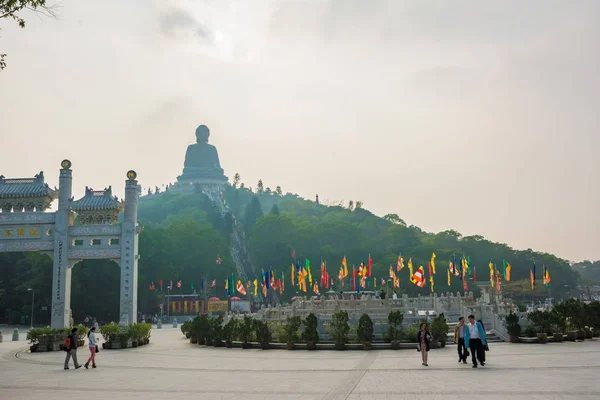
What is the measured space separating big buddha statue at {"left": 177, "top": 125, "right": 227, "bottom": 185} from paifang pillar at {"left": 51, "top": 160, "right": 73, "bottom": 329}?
134 metres

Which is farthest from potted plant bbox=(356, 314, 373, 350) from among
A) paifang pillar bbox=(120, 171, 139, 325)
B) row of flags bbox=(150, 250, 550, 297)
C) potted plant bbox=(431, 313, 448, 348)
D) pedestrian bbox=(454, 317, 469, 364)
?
paifang pillar bbox=(120, 171, 139, 325)

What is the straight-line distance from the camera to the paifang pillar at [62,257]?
42562 mm

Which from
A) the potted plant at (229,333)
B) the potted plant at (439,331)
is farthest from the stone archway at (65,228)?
the potted plant at (439,331)

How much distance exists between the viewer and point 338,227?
11456 cm

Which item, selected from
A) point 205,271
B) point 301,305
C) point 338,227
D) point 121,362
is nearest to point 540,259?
point 338,227

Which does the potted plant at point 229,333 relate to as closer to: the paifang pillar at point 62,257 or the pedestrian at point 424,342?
the pedestrian at point 424,342

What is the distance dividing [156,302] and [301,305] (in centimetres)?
4673

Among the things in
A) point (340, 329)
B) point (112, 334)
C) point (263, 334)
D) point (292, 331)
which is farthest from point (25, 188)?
point (340, 329)

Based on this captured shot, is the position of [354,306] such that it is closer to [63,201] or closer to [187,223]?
[63,201]

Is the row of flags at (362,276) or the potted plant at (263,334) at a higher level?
the row of flags at (362,276)

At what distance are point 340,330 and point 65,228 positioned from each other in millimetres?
24299

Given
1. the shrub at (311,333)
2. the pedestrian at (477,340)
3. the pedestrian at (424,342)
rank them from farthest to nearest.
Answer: the shrub at (311,333) → the pedestrian at (424,342) → the pedestrian at (477,340)

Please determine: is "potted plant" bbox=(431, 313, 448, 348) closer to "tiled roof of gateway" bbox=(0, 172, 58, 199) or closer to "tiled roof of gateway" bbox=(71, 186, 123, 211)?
"tiled roof of gateway" bbox=(71, 186, 123, 211)

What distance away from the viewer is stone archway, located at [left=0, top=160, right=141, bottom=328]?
1688 inches
